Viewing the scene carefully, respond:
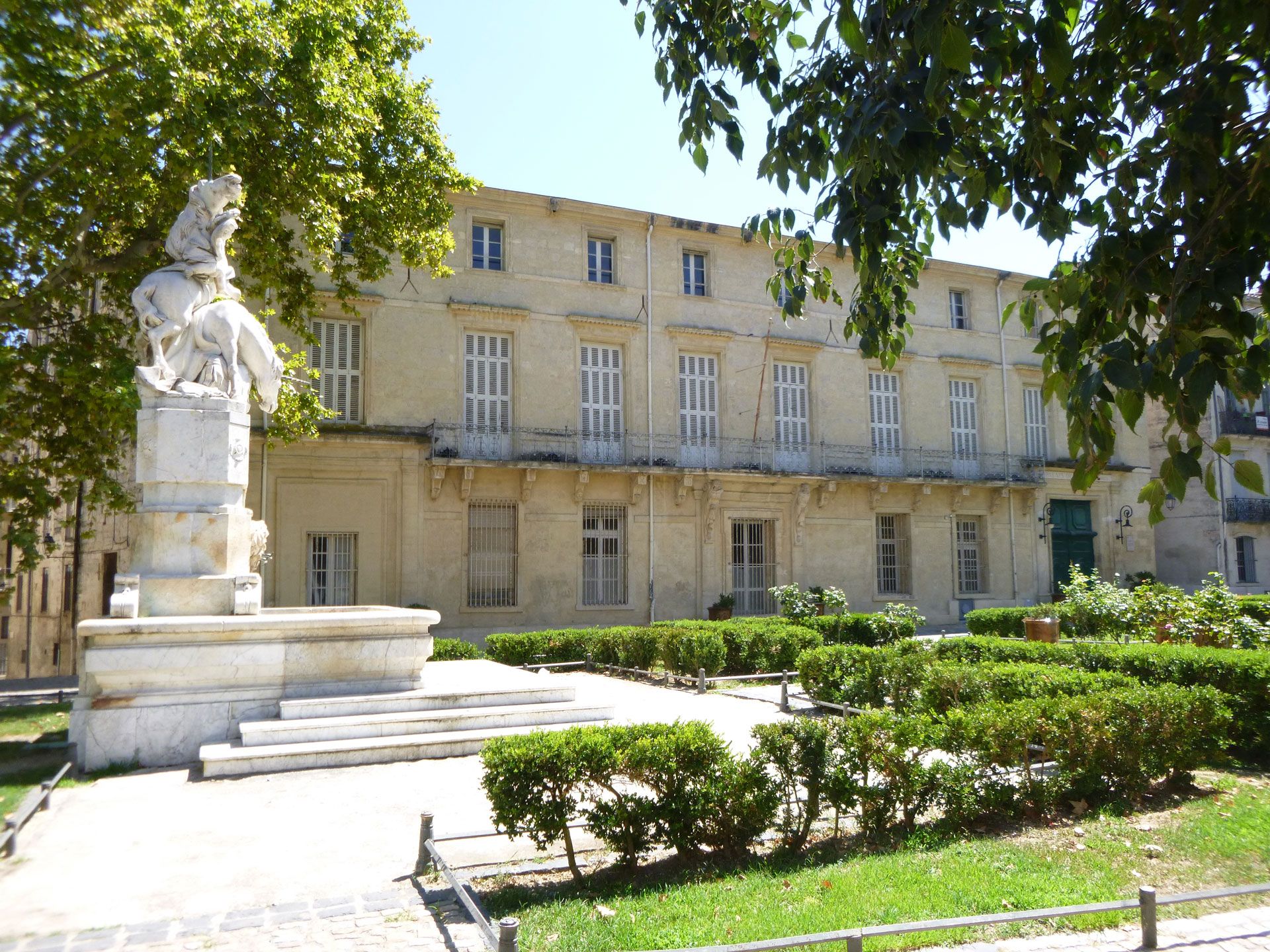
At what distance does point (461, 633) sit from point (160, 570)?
12.3 m

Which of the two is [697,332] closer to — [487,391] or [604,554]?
[487,391]

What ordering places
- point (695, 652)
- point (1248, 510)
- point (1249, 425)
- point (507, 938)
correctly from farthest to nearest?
1. point (1249, 425)
2. point (1248, 510)
3. point (695, 652)
4. point (507, 938)

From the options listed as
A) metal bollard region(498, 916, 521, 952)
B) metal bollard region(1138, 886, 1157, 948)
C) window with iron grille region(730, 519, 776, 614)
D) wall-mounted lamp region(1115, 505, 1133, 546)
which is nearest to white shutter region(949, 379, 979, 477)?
wall-mounted lamp region(1115, 505, 1133, 546)

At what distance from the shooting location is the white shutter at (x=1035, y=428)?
28.2m

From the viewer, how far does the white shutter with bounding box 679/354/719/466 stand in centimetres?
2319

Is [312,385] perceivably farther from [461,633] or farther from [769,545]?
[769,545]

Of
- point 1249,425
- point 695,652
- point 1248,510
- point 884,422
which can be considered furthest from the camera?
point 1249,425

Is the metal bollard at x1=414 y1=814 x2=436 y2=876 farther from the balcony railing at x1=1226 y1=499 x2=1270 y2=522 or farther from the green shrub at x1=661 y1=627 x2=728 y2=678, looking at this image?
the balcony railing at x1=1226 y1=499 x2=1270 y2=522

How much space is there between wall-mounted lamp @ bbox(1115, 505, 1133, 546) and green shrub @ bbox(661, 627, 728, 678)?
1975 centimetres

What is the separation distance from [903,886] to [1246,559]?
3490cm

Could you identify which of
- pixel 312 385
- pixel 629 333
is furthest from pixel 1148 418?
pixel 312 385

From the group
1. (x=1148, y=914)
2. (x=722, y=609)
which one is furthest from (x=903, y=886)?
(x=722, y=609)

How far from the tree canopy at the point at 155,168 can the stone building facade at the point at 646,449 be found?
4.25 m

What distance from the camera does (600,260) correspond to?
75.4 ft
